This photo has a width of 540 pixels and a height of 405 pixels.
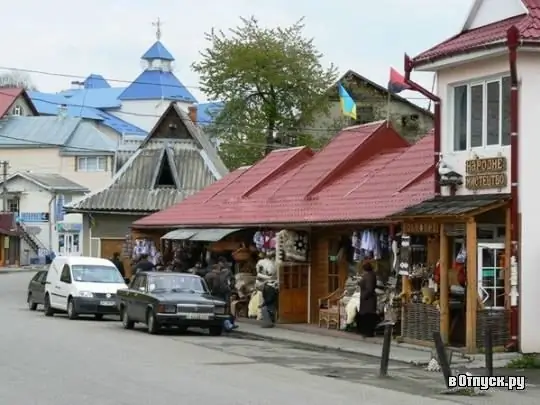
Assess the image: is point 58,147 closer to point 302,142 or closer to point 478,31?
point 302,142

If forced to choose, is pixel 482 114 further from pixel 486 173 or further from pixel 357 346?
pixel 357 346

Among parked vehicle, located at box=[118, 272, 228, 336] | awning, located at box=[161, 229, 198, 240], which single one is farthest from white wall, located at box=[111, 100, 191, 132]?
parked vehicle, located at box=[118, 272, 228, 336]

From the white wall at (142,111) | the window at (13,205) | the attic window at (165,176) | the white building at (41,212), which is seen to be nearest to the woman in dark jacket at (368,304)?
the attic window at (165,176)

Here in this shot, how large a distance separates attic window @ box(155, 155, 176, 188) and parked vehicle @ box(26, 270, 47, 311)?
53.1 feet

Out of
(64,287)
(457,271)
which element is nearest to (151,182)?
(64,287)

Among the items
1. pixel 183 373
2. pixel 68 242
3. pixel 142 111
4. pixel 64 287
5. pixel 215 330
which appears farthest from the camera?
pixel 142 111

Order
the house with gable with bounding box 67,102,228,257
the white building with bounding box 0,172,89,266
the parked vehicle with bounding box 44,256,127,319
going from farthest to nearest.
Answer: the white building with bounding box 0,172,89,266
the house with gable with bounding box 67,102,228,257
the parked vehicle with bounding box 44,256,127,319

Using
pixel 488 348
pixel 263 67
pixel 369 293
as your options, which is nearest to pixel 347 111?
pixel 369 293

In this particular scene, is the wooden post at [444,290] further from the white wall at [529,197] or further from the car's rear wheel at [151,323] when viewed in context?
the car's rear wheel at [151,323]

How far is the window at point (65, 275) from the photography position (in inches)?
1270

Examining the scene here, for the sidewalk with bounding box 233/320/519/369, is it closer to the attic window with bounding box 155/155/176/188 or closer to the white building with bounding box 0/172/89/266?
the attic window with bounding box 155/155/176/188

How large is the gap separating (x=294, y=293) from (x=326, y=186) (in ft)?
10.6

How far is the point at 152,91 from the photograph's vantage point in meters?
111

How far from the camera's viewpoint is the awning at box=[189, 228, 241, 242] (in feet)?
105
